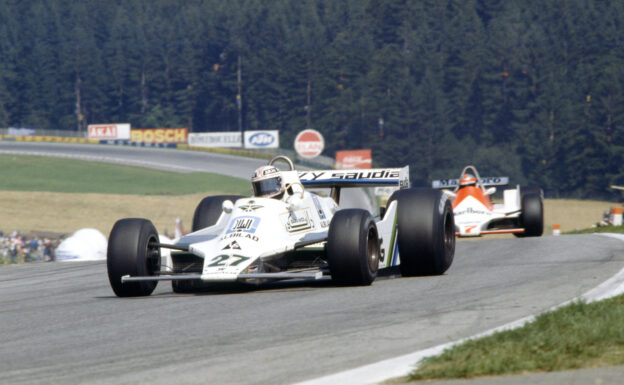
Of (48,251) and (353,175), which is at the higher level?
(353,175)

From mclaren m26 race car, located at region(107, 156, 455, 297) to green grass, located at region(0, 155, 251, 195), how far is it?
54364 millimetres

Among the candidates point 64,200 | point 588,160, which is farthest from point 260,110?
point 64,200

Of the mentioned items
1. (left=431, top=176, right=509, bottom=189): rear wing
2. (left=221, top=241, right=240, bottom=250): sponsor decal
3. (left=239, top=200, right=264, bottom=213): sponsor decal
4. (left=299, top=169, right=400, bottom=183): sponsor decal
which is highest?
(left=299, top=169, right=400, bottom=183): sponsor decal

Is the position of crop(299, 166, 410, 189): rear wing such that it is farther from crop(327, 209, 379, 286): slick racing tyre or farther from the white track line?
the white track line

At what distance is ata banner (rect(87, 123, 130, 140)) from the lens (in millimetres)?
104250

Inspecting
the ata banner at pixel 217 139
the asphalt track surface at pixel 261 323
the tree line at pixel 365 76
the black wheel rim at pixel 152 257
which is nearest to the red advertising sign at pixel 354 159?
the ata banner at pixel 217 139

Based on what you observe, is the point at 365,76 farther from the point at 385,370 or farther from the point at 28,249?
the point at 385,370

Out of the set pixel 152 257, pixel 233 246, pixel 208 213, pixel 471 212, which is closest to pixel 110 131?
pixel 471 212

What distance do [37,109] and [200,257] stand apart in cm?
14094

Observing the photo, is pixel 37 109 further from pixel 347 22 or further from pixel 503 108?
pixel 503 108

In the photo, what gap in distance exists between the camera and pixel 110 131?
104938mm

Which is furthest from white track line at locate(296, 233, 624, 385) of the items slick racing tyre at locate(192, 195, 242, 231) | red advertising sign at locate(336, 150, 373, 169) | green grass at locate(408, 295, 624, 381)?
red advertising sign at locate(336, 150, 373, 169)

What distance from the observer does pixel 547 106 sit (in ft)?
383

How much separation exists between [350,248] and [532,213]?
11.2m
